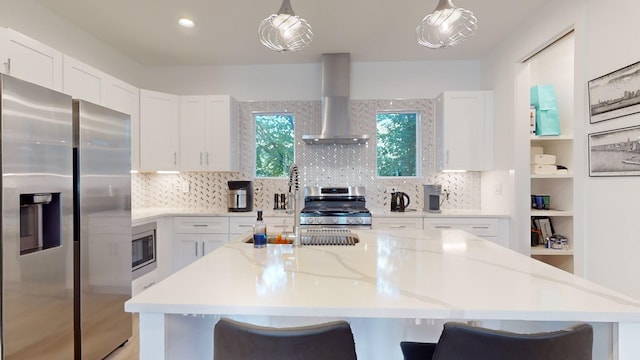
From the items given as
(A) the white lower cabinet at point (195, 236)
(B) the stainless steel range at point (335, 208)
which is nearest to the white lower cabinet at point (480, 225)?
(B) the stainless steel range at point (335, 208)

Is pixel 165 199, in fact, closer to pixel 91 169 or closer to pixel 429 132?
pixel 91 169

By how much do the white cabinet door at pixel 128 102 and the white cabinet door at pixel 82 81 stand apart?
0.32ft

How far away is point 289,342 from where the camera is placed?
0.78 metres

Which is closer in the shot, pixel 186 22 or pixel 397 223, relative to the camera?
pixel 186 22

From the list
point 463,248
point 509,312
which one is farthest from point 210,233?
point 509,312

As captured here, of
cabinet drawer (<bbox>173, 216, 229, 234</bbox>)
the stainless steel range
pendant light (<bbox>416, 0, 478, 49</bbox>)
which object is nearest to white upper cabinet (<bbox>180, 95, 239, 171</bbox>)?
cabinet drawer (<bbox>173, 216, 229, 234</bbox>)

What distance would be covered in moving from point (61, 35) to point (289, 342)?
3.40 m

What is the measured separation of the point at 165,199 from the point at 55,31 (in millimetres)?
2001

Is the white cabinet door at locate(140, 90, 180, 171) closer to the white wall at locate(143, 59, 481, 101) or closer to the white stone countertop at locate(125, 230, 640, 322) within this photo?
the white wall at locate(143, 59, 481, 101)

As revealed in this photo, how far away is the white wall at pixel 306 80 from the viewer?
3883mm

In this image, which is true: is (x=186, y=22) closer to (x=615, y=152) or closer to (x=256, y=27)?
(x=256, y=27)

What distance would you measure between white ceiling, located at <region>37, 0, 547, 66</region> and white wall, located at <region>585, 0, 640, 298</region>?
2.43 feet

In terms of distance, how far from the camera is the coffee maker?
3.59 meters

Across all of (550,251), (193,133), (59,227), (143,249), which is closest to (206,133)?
(193,133)
